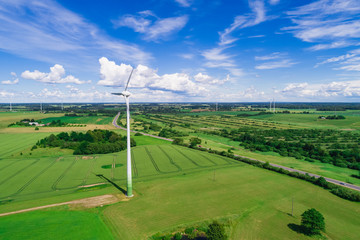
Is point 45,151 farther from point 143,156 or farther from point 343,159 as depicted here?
point 343,159

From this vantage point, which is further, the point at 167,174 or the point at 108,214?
the point at 167,174

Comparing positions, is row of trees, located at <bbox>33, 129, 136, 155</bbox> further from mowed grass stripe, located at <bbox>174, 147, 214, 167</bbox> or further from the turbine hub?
the turbine hub

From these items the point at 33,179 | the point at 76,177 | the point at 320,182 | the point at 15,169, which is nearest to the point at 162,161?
the point at 76,177

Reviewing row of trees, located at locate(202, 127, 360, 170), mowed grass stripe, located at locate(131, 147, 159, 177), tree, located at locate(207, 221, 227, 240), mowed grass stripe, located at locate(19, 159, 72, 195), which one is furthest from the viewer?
row of trees, located at locate(202, 127, 360, 170)

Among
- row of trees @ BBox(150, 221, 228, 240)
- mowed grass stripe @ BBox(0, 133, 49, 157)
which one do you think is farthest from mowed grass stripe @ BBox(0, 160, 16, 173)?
row of trees @ BBox(150, 221, 228, 240)

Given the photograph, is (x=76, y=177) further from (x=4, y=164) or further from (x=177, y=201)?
(x=177, y=201)

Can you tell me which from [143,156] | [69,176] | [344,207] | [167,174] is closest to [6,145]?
[69,176]
